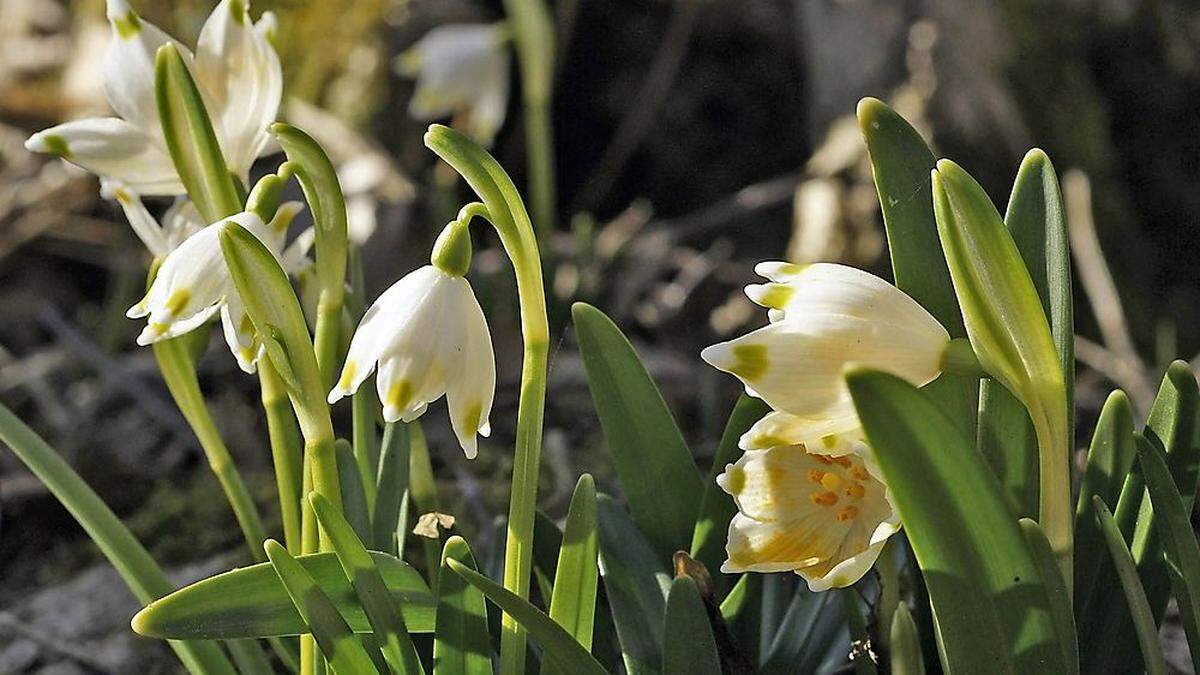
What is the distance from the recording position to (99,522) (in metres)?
0.95

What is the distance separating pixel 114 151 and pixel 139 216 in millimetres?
62

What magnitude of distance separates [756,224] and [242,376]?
1.29 metres

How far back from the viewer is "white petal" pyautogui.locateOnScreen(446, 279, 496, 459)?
74cm

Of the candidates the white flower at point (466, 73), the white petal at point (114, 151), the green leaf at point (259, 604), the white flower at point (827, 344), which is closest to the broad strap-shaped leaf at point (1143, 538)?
the white flower at point (827, 344)

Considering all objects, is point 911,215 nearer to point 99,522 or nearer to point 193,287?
point 193,287

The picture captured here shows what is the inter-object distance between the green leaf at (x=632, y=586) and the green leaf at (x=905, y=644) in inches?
8.8

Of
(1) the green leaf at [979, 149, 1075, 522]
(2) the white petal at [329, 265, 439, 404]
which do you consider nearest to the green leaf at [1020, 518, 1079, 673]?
(1) the green leaf at [979, 149, 1075, 522]

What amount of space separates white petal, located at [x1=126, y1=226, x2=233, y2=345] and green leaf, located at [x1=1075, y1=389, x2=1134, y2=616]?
0.62 metres

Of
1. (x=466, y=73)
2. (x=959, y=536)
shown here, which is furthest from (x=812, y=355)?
(x=466, y=73)

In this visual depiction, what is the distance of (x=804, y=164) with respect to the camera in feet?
10.0

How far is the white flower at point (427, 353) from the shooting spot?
0.72m

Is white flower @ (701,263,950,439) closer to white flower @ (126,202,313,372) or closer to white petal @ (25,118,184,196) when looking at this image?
white flower @ (126,202,313,372)

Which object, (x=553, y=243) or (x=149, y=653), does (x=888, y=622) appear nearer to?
(x=149, y=653)

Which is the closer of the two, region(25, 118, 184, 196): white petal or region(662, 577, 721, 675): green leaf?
region(662, 577, 721, 675): green leaf
